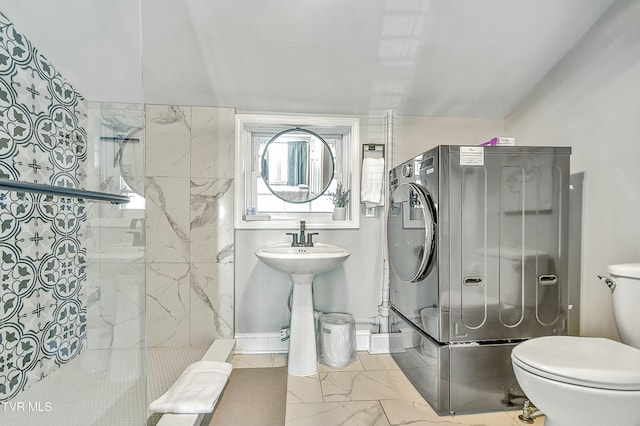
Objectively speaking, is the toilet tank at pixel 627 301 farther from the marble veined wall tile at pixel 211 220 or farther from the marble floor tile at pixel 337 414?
the marble veined wall tile at pixel 211 220

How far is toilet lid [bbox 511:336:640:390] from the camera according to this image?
102 cm

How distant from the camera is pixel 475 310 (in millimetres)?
1593

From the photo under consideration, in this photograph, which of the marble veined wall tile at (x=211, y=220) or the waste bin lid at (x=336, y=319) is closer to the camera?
the waste bin lid at (x=336, y=319)

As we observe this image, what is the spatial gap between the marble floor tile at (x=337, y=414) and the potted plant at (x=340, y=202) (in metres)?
1.24

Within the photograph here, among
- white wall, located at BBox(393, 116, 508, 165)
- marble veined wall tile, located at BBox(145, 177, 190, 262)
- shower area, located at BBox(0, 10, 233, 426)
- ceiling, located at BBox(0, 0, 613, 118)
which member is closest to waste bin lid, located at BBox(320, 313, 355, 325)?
shower area, located at BBox(0, 10, 233, 426)

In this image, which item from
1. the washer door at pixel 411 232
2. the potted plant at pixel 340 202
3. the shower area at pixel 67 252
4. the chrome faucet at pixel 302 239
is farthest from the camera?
the potted plant at pixel 340 202

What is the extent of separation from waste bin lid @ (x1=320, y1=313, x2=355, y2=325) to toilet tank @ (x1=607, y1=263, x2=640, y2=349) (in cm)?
141

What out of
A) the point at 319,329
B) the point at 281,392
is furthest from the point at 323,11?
the point at 281,392

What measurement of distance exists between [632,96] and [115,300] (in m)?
2.75

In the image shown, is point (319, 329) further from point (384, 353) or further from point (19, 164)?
point (19, 164)

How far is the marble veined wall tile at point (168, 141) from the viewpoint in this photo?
7.08 feet

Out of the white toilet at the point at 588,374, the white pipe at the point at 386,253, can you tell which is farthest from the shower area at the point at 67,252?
the white toilet at the point at 588,374

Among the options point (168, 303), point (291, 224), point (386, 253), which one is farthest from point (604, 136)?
point (168, 303)

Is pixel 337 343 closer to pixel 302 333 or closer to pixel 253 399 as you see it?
pixel 302 333
